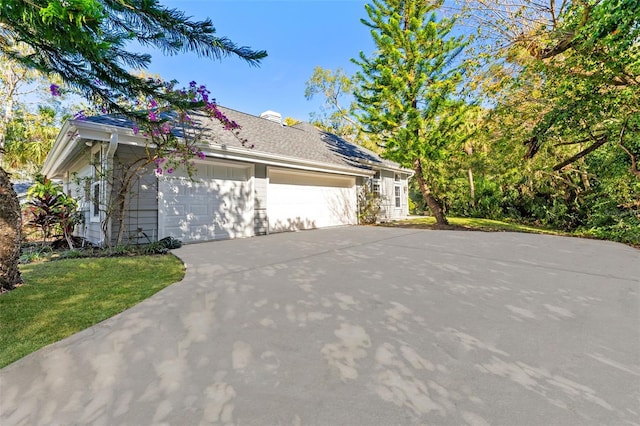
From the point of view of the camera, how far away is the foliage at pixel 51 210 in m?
6.12

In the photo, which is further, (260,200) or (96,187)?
(260,200)

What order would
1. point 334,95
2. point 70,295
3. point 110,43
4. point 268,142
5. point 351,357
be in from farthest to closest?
point 334,95 → point 268,142 → point 70,295 → point 351,357 → point 110,43

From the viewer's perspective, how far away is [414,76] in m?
9.67

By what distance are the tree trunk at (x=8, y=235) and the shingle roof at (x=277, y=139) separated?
9.05 ft

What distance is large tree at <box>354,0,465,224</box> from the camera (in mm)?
9320

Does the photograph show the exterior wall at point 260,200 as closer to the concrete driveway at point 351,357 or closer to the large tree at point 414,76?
the concrete driveway at point 351,357

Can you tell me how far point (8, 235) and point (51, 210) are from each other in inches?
142

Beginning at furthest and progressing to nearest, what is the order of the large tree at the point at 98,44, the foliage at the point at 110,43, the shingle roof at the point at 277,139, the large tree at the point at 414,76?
1. the large tree at the point at 414,76
2. the shingle roof at the point at 277,139
3. the foliage at the point at 110,43
4. the large tree at the point at 98,44

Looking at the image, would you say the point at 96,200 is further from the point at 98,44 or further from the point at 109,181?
the point at 98,44

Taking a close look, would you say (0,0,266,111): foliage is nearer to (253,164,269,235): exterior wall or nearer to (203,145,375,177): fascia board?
(203,145,375,177): fascia board

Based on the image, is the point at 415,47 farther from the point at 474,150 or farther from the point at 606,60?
the point at 474,150

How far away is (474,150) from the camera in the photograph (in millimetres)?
14422

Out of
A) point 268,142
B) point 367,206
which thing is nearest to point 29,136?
point 268,142

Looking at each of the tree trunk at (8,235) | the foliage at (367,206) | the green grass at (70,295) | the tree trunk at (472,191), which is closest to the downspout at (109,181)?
the green grass at (70,295)
